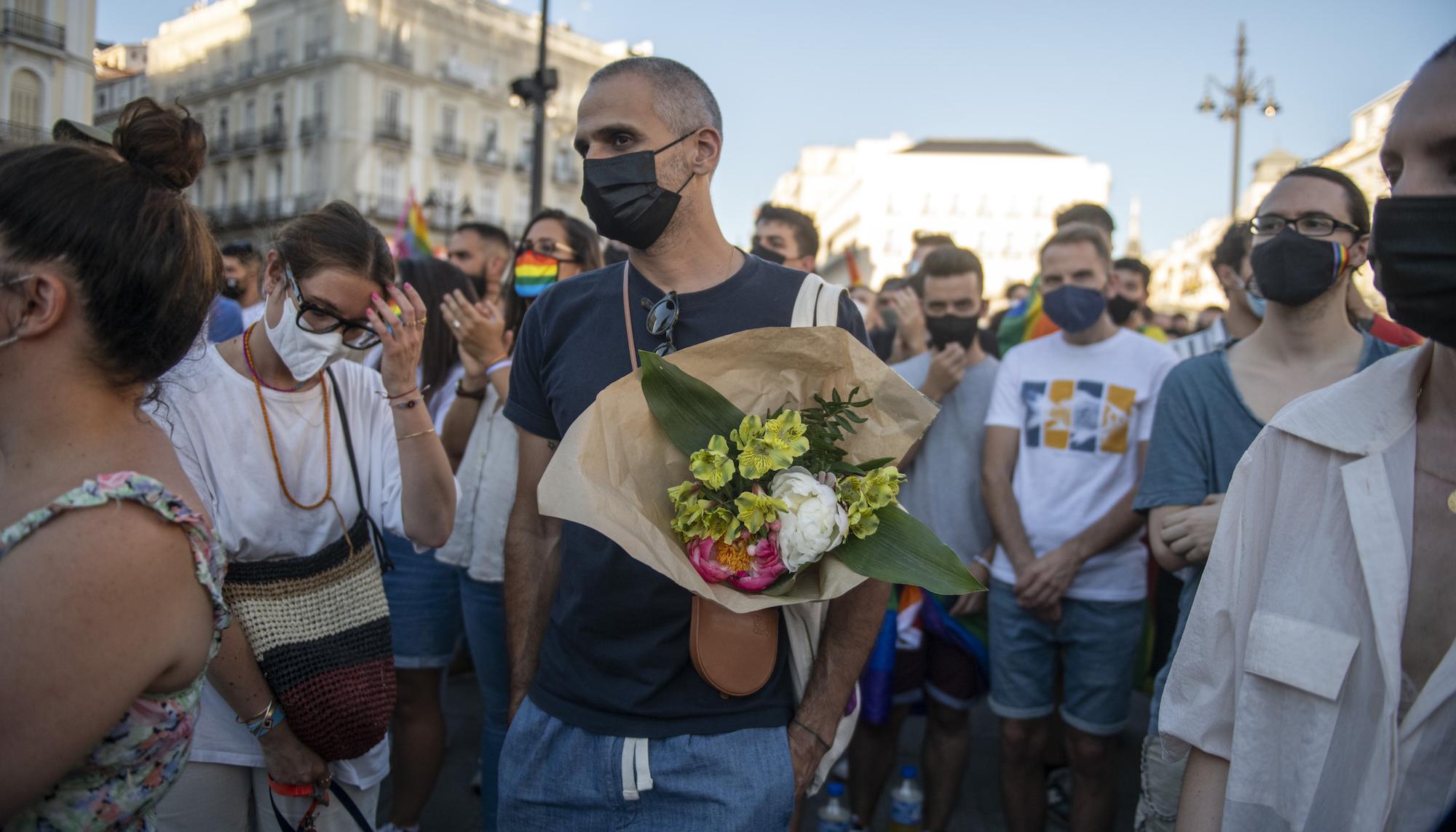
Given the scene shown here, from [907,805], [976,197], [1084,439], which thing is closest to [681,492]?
[1084,439]

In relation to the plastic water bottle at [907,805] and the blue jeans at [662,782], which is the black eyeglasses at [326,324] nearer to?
the blue jeans at [662,782]

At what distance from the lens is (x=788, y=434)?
1853mm

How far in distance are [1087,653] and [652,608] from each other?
2198 mm

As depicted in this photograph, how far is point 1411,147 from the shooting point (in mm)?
1323

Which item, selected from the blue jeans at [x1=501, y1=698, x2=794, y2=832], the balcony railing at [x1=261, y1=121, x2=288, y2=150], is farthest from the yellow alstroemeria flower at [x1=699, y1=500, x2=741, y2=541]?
the balcony railing at [x1=261, y1=121, x2=288, y2=150]

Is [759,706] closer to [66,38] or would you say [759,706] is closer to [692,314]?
[692,314]

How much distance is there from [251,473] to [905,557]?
5.66ft

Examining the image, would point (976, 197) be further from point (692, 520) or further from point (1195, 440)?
point (692, 520)

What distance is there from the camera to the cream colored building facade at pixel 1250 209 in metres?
27.3

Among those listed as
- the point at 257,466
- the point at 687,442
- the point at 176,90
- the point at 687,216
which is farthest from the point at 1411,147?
the point at 176,90

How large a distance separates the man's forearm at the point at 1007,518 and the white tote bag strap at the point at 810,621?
172cm

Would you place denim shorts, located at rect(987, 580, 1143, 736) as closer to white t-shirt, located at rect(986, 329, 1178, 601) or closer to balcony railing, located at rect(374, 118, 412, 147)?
white t-shirt, located at rect(986, 329, 1178, 601)

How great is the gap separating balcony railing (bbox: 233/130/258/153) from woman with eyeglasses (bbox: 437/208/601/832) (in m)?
47.2

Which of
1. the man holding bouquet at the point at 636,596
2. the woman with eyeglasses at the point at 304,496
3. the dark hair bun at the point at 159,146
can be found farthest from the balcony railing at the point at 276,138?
the dark hair bun at the point at 159,146
